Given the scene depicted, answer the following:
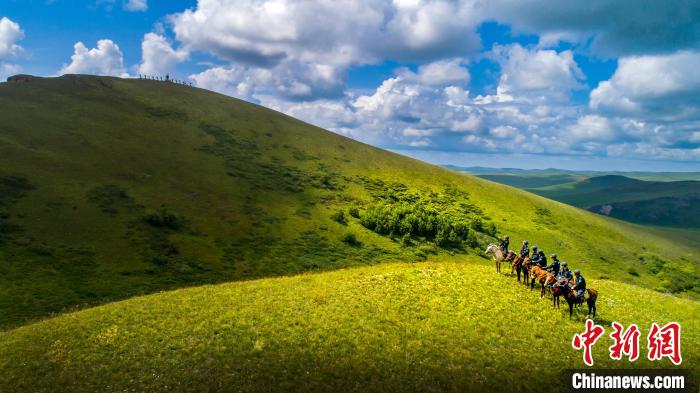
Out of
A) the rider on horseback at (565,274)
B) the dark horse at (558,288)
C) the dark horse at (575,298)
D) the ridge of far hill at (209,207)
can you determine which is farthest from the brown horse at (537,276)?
the ridge of far hill at (209,207)

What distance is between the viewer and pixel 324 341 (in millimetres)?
24172

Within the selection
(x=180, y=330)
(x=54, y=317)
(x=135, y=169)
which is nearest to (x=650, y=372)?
(x=180, y=330)

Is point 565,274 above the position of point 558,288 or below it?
above

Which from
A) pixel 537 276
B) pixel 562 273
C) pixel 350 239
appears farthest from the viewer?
pixel 350 239

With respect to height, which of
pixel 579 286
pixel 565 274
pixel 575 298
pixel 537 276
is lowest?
pixel 575 298

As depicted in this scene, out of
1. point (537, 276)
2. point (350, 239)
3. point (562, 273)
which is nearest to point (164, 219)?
point (350, 239)

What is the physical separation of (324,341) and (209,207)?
177 ft

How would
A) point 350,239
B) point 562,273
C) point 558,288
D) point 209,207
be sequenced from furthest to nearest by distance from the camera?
point 350,239, point 209,207, point 562,273, point 558,288

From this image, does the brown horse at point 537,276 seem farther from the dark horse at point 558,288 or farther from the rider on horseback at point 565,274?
the rider on horseback at point 565,274

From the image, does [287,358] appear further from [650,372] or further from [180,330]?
[650,372]

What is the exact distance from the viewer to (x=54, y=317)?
29500mm

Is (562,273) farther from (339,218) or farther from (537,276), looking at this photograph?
(339,218)

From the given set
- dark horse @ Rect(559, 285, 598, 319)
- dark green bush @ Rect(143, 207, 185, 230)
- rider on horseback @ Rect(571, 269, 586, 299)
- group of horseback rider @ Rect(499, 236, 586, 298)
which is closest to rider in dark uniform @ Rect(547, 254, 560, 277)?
group of horseback rider @ Rect(499, 236, 586, 298)

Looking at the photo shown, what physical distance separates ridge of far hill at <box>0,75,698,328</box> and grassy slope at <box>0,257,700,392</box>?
1175 centimetres
